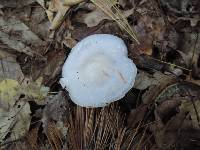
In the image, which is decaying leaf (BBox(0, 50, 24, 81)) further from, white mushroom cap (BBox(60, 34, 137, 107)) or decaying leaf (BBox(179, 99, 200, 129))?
decaying leaf (BBox(179, 99, 200, 129))

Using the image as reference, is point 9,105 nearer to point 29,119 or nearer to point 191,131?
point 29,119

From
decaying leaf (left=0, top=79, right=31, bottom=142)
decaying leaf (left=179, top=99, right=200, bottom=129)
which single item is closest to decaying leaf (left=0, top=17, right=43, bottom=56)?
decaying leaf (left=0, top=79, right=31, bottom=142)

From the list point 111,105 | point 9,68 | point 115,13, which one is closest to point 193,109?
point 111,105

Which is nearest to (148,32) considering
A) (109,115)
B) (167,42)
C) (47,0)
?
(167,42)

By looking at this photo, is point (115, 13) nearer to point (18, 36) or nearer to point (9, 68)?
point (18, 36)

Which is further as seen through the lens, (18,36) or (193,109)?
(18,36)

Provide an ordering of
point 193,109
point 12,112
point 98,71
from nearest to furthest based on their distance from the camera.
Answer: point 193,109
point 98,71
point 12,112

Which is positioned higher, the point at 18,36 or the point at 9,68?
the point at 18,36
